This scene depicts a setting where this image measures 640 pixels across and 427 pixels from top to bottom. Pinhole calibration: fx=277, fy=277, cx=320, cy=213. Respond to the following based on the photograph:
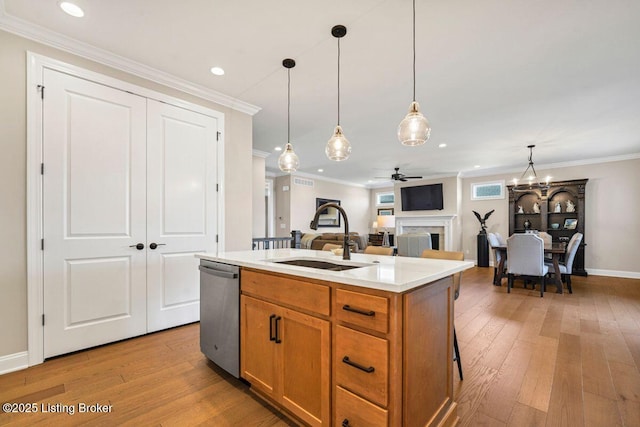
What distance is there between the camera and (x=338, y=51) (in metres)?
2.43

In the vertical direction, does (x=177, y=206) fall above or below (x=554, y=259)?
above

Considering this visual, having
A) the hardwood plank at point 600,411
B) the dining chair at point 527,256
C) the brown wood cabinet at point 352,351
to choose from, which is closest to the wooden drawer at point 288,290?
the brown wood cabinet at point 352,351

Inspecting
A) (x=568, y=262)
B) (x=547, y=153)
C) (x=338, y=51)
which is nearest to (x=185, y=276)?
(x=338, y=51)

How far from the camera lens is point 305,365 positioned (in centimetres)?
146

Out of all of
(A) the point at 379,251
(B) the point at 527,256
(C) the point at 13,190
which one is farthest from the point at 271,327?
(B) the point at 527,256

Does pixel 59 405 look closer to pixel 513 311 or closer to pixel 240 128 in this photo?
pixel 240 128

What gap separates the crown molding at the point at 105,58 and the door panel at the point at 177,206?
0.80 ft

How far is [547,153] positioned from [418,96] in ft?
14.3

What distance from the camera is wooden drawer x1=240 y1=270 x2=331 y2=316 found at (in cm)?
139

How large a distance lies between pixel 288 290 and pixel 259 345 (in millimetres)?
482

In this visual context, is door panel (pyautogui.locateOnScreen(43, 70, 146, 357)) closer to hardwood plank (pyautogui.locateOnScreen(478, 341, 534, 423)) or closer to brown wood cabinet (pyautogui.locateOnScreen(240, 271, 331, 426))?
brown wood cabinet (pyautogui.locateOnScreen(240, 271, 331, 426))

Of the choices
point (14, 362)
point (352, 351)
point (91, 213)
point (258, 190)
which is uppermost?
point (258, 190)

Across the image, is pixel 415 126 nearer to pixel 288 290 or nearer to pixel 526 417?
pixel 288 290

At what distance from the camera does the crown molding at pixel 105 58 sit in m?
2.11
